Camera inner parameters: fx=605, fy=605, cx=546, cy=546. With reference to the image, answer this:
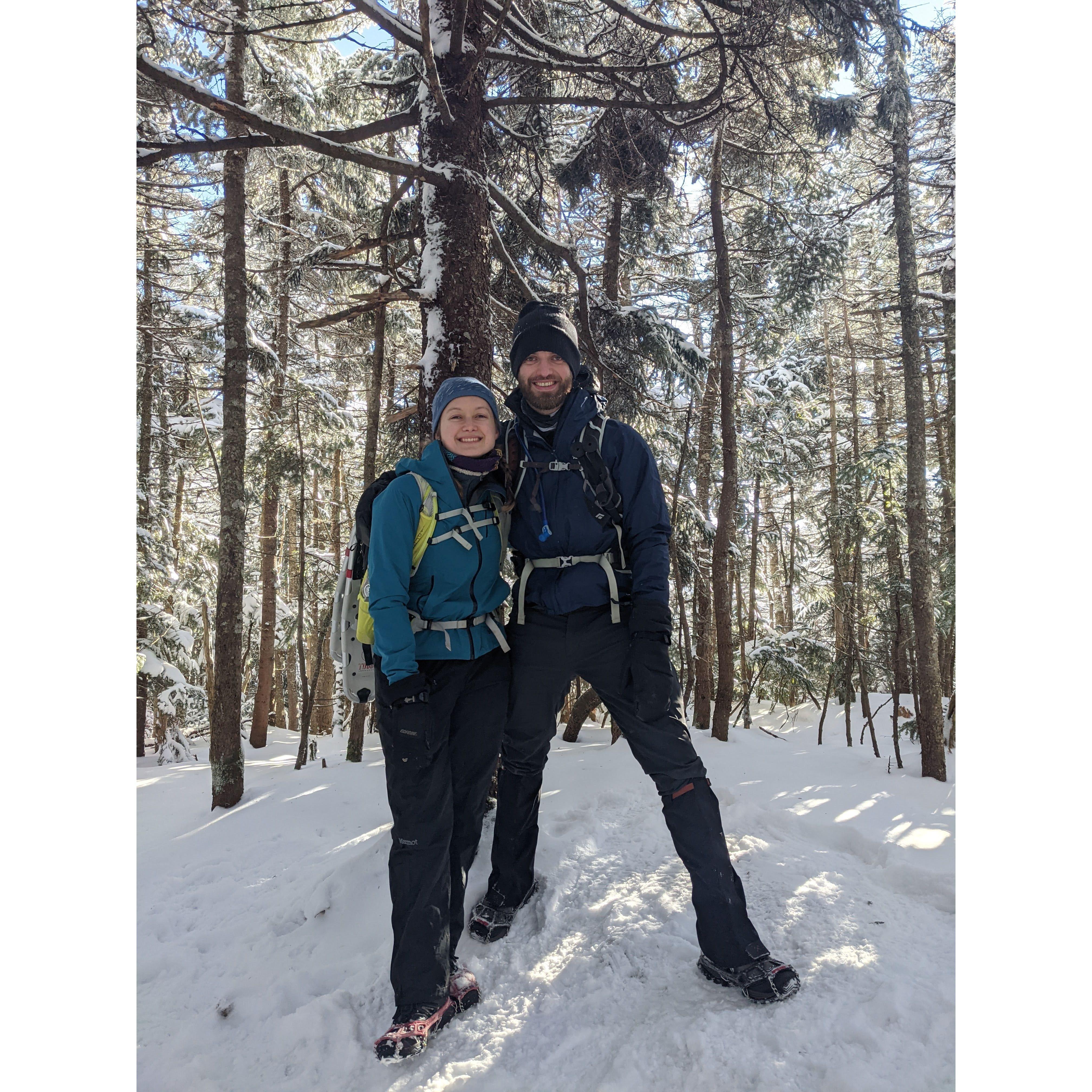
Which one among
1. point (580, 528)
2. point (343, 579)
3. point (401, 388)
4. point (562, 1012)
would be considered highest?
point (401, 388)

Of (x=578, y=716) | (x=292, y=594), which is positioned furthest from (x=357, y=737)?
(x=292, y=594)

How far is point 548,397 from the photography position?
291 cm

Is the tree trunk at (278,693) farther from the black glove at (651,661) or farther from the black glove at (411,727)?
the black glove at (651,661)

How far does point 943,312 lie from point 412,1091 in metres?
11.2

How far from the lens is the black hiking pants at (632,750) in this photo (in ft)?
8.02

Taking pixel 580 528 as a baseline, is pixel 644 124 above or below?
above

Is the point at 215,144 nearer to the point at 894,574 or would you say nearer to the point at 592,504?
the point at 592,504

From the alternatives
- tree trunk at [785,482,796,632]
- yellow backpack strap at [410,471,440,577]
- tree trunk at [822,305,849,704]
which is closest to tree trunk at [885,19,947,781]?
tree trunk at [822,305,849,704]

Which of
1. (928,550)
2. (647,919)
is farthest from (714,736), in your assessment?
(647,919)

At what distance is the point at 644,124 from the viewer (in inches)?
230

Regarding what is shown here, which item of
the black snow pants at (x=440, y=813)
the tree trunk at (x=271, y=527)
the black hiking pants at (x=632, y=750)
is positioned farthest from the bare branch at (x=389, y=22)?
the tree trunk at (x=271, y=527)

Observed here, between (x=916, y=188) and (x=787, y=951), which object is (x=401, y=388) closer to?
(x=916, y=188)

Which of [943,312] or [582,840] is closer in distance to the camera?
[582,840]

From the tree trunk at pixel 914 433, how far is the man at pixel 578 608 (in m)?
5.30
